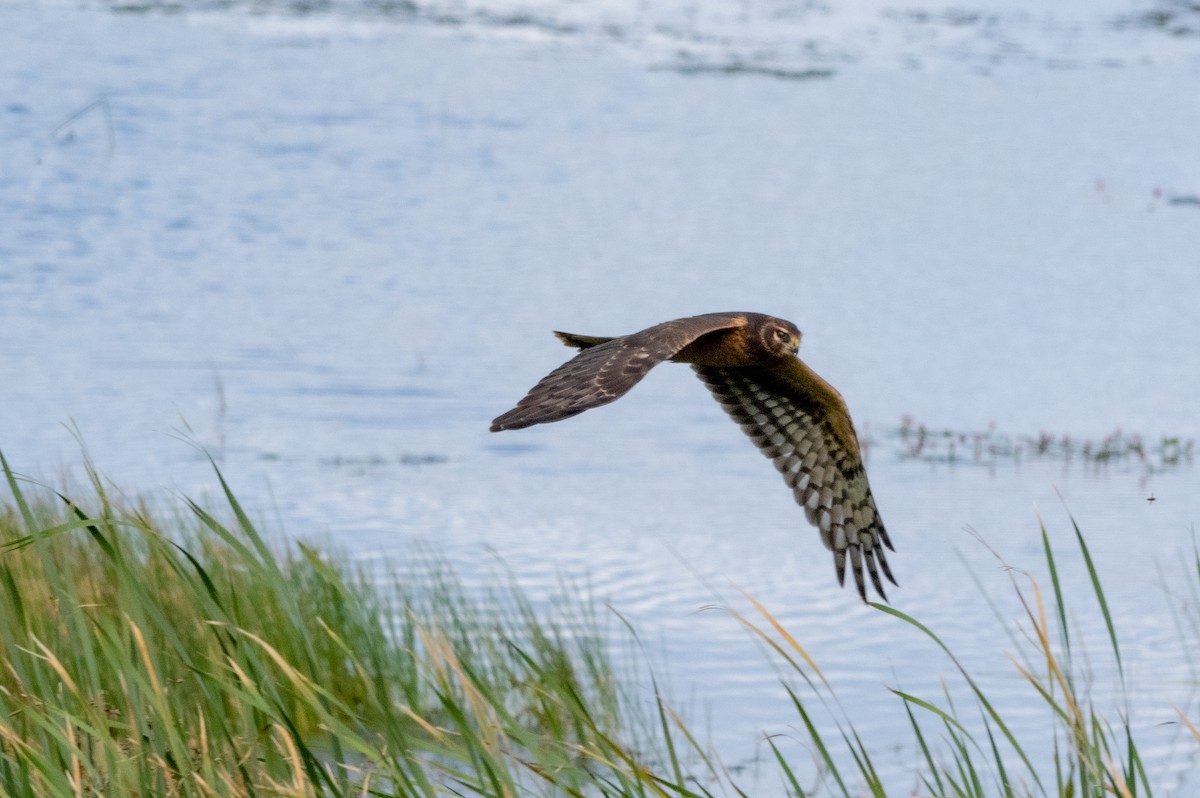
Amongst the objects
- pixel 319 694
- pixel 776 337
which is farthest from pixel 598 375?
pixel 319 694

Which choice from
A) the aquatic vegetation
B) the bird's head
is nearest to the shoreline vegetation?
the bird's head

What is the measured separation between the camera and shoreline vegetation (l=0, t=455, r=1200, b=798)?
3.53 meters

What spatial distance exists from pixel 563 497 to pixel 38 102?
1620 centimetres

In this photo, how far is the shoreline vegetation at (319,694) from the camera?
11.6ft

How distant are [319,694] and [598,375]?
2.01 meters

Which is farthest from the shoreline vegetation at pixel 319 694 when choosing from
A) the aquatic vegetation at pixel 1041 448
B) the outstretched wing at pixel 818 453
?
the aquatic vegetation at pixel 1041 448

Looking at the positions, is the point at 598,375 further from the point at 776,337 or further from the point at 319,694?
the point at 319,694

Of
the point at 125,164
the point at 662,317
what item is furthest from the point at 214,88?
the point at 662,317

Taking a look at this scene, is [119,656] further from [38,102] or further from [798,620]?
[38,102]

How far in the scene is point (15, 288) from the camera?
635 inches

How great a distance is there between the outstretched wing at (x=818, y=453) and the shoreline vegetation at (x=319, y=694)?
1.55ft

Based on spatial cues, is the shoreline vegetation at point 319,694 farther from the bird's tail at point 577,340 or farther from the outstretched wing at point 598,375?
the bird's tail at point 577,340

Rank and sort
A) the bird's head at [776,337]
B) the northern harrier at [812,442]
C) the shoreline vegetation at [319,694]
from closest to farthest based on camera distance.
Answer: the shoreline vegetation at [319,694], the bird's head at [776,337], the northern harrier at [812,442]

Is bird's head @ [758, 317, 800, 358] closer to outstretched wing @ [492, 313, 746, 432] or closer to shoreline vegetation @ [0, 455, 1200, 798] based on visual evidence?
outstretched wing @ [492, 313, 746, 432]
